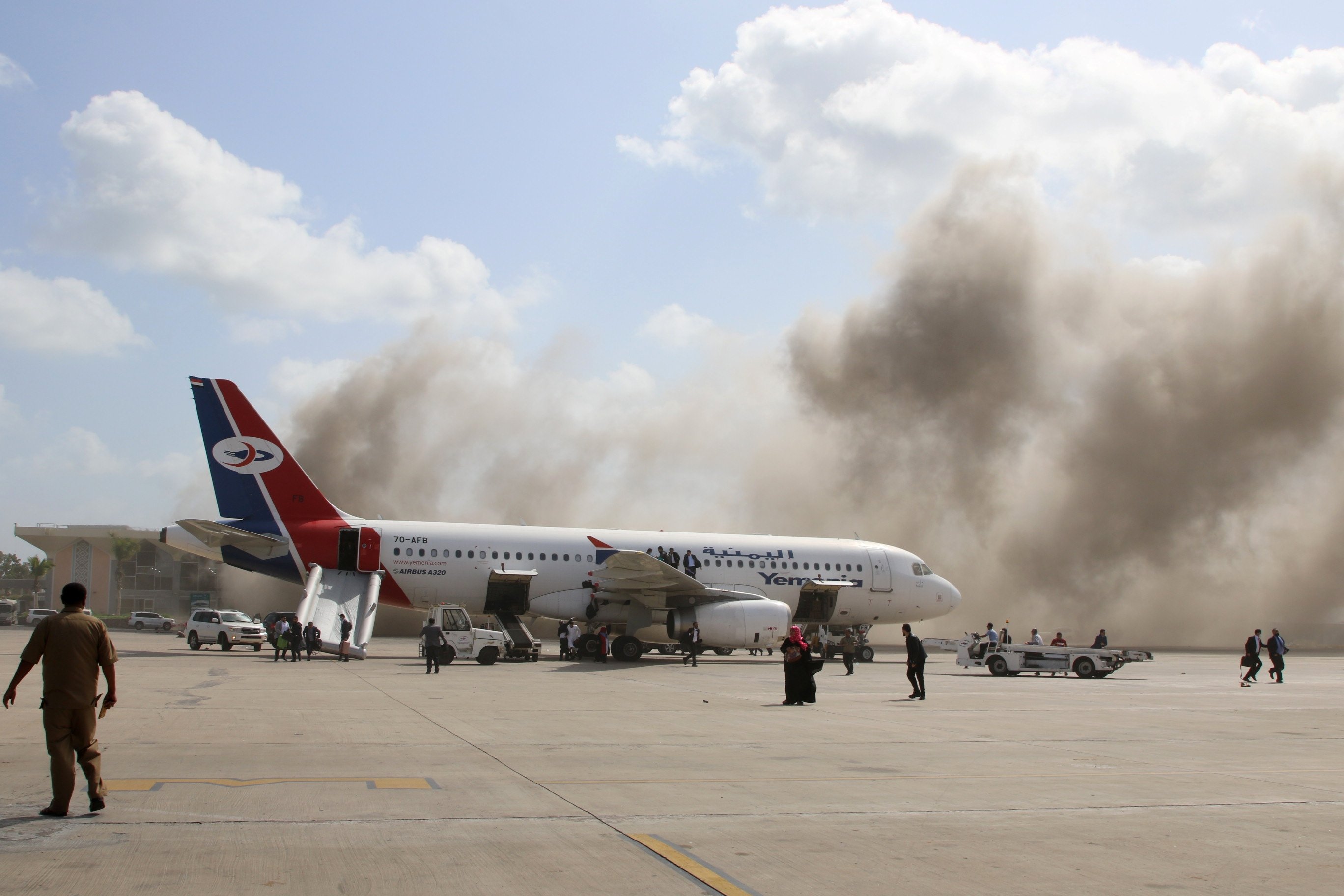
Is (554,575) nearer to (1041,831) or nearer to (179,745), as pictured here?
(179,745)

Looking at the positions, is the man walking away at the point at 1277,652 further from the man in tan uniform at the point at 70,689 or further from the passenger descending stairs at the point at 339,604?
the man in tan uniform at the point at 70,689

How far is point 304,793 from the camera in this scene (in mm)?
7684

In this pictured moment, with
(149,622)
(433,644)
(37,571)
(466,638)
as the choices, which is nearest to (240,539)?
(466,638)

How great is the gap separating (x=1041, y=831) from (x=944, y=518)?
48028 millimetres

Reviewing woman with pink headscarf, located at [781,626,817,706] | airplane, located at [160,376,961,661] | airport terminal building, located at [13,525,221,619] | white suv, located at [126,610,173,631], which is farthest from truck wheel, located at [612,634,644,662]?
airport terminal building, located at [13,525,221,619]

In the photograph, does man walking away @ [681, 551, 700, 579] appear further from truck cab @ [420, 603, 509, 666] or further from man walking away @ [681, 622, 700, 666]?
truck cab @ [420, 603, 509, 666]

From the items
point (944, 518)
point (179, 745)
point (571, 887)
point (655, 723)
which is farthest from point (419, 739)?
point (944, 518)

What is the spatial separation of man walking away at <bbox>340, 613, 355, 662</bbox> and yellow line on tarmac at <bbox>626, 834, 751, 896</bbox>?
862 inches

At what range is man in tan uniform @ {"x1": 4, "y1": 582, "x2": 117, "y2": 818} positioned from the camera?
22.0ft

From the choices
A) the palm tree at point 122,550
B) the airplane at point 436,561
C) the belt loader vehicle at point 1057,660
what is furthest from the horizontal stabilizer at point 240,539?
the palm tree at point 122,550

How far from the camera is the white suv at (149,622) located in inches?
2411

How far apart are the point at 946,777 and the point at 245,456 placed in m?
24.6

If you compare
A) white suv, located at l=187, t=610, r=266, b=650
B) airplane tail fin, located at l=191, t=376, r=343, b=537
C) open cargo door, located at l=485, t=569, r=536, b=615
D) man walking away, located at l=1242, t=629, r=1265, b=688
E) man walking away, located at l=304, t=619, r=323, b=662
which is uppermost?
airplane tail fin, located at l=191, t=376, r=343, b=537

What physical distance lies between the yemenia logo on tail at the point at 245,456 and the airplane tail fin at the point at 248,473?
1 cm
